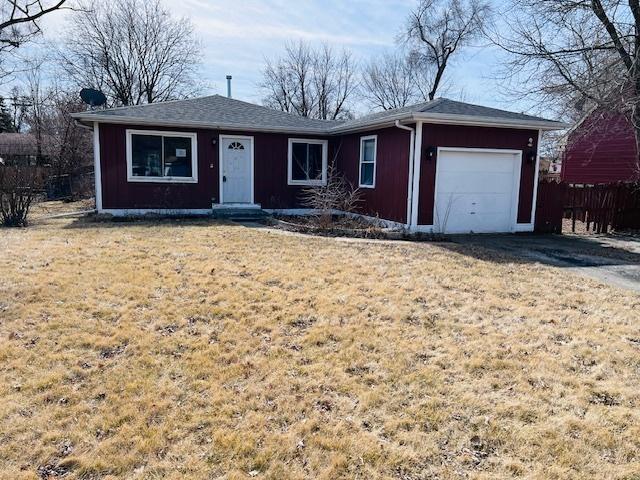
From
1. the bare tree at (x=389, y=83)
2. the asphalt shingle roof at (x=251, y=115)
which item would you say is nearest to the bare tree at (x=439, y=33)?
the bare tree at (x=389, y=83)

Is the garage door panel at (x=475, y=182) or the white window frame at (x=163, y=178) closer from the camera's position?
Result: the garage door panel at (x=475, y=182)

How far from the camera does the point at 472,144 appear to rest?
10.9 metres

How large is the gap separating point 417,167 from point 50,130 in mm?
21220

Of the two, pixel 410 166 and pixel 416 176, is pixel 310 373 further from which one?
pixel 410 166

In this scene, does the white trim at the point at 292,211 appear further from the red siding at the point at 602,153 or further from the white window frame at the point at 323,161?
the red siding at the point at 602,153

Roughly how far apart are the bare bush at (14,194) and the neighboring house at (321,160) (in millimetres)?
1790

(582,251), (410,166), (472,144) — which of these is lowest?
(582,251)

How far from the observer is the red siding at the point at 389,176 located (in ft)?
35.6

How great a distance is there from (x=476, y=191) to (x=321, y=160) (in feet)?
18.0

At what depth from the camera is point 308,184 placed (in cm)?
1468

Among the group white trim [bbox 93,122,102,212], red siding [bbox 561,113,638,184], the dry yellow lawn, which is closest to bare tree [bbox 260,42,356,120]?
red siding [bbox 561,113,638,184]

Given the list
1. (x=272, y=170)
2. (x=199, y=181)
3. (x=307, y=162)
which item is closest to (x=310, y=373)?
(x=199, y=181)

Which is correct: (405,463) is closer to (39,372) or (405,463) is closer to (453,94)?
(39,372)

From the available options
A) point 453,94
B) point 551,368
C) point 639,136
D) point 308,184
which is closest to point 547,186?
point 639,136
